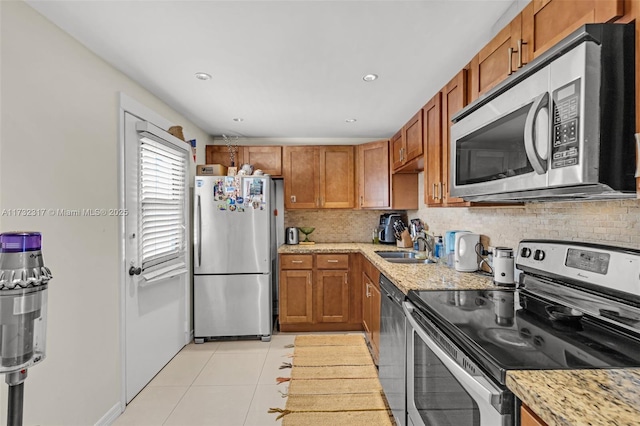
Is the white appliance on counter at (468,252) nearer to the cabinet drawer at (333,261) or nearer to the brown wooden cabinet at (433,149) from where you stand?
the brown wooden cabinet at (433,149)

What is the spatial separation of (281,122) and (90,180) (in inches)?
75.7

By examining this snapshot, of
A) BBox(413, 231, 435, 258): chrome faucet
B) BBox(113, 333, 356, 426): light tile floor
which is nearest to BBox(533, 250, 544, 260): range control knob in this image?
BBox(413, 231, 435, 258): chrome faucet

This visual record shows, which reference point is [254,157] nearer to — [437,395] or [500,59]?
[500,59]

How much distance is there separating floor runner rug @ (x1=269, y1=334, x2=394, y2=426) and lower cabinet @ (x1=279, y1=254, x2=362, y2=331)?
307mm

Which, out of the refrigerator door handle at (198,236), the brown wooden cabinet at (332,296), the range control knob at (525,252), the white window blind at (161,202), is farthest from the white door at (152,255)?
the range control knob at (525,252)

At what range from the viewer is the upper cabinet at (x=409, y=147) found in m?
2.63

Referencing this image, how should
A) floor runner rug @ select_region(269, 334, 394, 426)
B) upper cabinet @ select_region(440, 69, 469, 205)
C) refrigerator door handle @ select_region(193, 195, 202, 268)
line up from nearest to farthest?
upper cabinet @ select_region(440, 69, 469, 205)
floor runner rug @ select_region(269, 334, 394, 426)
refrigerator door handle @ select_region(193, 195, 202, 268)

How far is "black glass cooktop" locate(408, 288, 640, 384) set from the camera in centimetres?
84

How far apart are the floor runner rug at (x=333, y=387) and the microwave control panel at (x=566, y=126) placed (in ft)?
6.07

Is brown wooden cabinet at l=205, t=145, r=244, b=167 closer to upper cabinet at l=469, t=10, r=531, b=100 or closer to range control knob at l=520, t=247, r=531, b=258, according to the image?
upper cabinet at l=469, t=10, r=531, b=100

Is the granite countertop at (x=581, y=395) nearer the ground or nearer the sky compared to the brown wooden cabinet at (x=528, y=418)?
nearer the sky

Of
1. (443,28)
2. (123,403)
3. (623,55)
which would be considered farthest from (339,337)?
(623,55)

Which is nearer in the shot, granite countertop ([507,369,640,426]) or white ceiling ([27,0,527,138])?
granite countertop ([507,369,640,426])

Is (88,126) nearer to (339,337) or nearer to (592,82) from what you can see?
(592,82)
